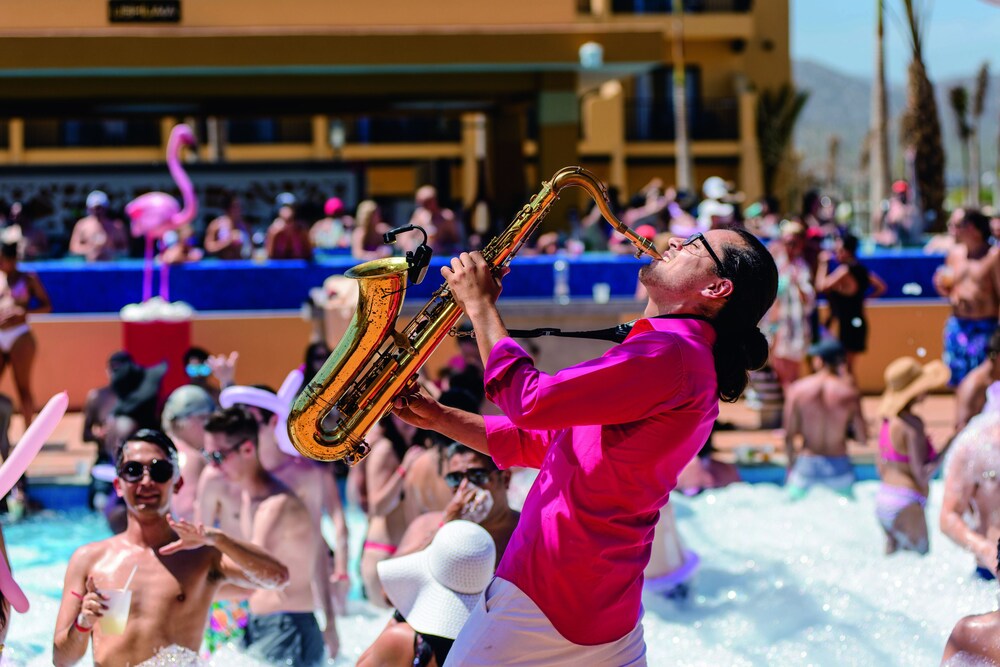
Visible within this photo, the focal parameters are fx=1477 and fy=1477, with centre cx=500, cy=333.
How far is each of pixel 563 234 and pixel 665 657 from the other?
12.0m

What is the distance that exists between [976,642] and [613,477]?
50.0 inches

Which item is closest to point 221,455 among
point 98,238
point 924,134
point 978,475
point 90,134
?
point 978,475

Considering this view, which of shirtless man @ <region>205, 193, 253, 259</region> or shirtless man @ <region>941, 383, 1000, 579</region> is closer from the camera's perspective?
shirtless man @ <region>941, 383, 1000, 579</region>

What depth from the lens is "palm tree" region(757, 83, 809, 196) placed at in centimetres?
3553

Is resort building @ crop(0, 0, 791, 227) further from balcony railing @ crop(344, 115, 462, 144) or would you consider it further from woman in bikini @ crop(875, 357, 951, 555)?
balcony railing @ crop(344, 115, 462, 144)

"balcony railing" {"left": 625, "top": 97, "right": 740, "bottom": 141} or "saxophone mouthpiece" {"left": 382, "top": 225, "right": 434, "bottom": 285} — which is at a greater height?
"balcony railing" {"left": 625, "top": 97, "right": 740, "bottom": 141}

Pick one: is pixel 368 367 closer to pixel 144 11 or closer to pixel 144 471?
pixel 144 471

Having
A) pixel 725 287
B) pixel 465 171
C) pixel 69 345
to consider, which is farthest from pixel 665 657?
pixel 465 171

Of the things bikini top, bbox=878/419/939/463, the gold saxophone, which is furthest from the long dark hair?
Result: bikini top, bbox=878/419/939/463

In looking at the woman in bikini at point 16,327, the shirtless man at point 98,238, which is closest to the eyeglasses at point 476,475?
the woman in bikini at point 16,327

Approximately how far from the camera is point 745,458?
32.4ft

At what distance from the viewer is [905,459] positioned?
6965 mm

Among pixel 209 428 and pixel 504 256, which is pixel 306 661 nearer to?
pixel 209 428

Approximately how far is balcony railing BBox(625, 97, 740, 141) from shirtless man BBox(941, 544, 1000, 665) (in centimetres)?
3232
